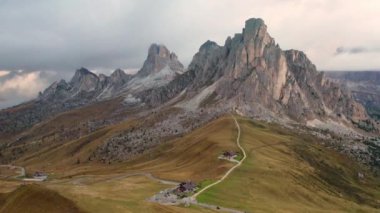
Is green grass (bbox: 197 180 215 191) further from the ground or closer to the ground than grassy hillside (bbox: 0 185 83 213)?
closer to the ground

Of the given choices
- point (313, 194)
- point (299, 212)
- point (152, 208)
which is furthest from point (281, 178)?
point (152, 208)

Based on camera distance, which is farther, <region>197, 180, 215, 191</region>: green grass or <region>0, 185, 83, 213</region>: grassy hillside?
<region>197, 180, 215, 191</region>: green grass

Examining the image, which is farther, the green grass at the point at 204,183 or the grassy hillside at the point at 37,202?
the green grass at the point at 204,183

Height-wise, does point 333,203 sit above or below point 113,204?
below

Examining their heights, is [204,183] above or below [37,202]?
below

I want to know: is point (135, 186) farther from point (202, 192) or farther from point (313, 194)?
point (313, 194)

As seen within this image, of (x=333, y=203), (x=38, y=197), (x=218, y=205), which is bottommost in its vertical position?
(x=333, y=203)

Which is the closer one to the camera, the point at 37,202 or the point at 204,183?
the point at 37,202

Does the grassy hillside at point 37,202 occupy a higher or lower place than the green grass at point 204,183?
higher
